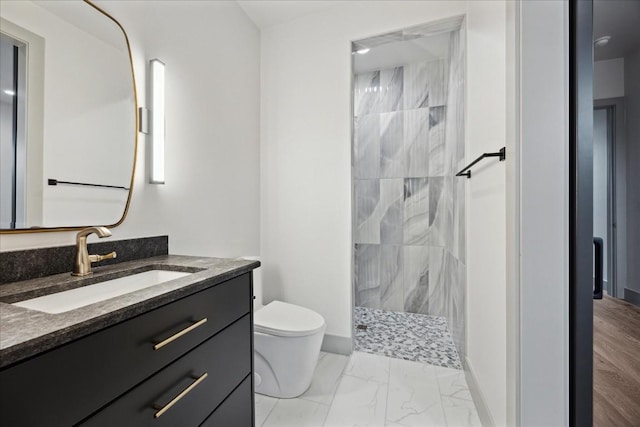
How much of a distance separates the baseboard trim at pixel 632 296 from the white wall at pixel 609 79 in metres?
0.90

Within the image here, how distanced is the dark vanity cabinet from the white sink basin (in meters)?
0.31

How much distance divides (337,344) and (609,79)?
2.17 m

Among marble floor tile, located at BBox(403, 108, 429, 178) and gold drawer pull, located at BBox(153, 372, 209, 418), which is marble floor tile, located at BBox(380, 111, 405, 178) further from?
gold drawer pull, located at BBox(153, 372, 209, 418)

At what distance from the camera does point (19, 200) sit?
0.95 metres

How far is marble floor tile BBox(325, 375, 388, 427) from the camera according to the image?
56.9 inches

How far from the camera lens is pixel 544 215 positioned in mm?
945

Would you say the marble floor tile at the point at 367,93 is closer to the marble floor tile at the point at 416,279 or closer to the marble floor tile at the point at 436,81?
the marble floor tile at the point at 436,81

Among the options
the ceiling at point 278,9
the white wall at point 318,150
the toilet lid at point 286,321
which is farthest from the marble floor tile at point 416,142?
the toilet lid at point 286,321

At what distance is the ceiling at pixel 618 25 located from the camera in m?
1.10

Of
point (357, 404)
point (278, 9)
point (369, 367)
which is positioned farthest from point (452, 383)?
point (278, 9)

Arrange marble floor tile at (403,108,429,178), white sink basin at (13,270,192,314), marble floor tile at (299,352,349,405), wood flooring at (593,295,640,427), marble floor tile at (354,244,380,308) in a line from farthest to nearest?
marble floor tile at (354,244,380,308), marble floor tile at (403,108,429,178), marble floor tile at (299,352,349,405), wood flooring at (593,295,640,427), white sink basin at (13,270,192,314)

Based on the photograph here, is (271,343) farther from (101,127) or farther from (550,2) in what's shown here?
(550,2)

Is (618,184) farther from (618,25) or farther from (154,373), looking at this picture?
(154,373)

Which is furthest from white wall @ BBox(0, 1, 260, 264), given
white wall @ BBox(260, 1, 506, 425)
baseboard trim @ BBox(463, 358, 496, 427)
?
baseboard trim @ BBox(463, 358, 496, 427)
